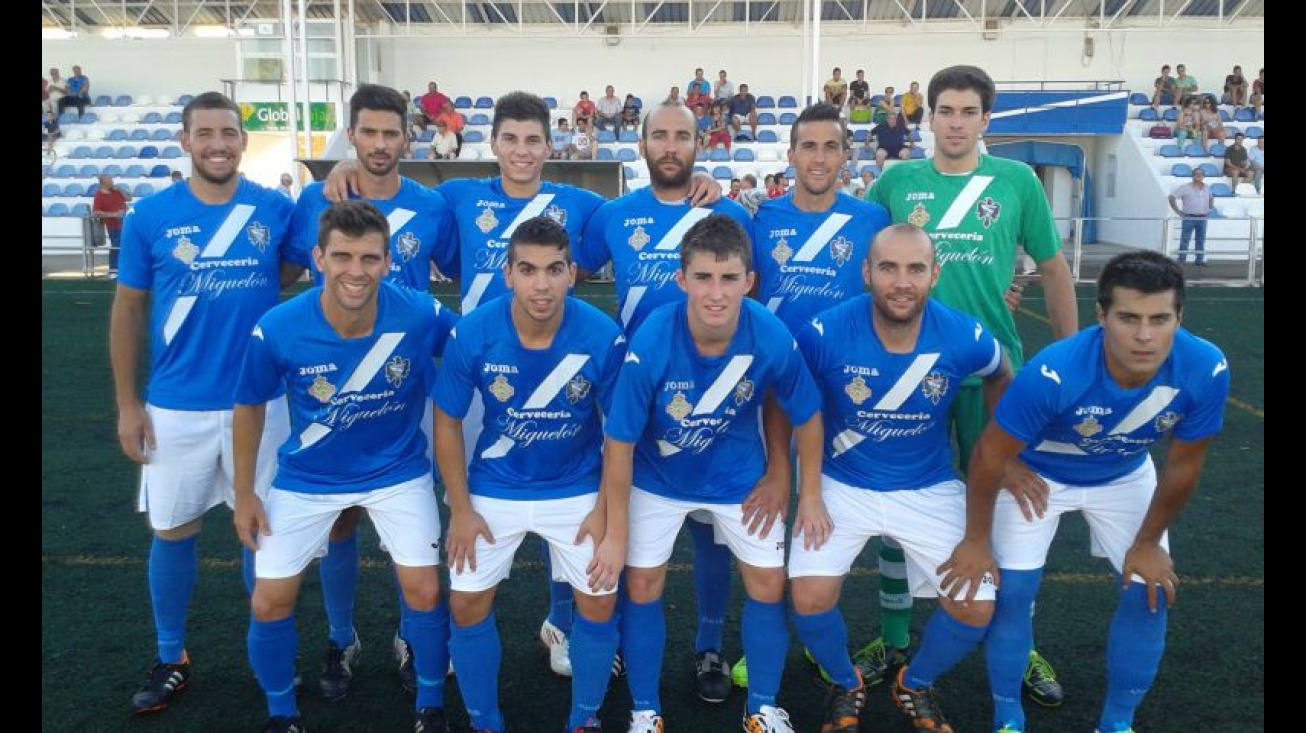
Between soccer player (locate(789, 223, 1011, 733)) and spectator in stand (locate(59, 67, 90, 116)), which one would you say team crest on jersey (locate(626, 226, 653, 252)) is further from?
spectator in stand (locate(59, 67, 90, 116))

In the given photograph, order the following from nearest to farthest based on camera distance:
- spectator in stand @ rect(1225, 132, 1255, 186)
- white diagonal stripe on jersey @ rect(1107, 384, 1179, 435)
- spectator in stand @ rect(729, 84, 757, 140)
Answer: white diagonal stripe on jersey @ rect(1107, 384, 1179, 435)
spectator in stand @ rect(1225, 132, 1255, 186)
spectator in stand @ rect(729, 84, 757, 140)

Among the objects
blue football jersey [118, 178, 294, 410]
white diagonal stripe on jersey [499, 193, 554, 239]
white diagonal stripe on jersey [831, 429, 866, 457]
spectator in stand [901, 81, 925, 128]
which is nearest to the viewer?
white diagonal stripe on jersey [831, 429, 866, 457]

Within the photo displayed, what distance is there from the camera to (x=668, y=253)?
3.56 meters

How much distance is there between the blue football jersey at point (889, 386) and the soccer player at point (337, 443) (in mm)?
1317

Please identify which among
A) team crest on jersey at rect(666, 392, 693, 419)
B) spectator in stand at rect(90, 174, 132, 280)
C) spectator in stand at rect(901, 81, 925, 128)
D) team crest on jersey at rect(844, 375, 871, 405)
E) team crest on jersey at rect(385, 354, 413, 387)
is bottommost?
team crest on jersey at rect(666, 392, 693, 419)

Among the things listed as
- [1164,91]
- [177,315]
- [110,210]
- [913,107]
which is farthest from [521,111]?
[1164,91]

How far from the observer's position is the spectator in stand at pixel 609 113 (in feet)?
73.5

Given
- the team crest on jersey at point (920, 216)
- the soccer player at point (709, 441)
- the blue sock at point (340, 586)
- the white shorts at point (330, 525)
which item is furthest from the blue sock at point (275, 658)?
the team crest on jersey at point (920, 216)

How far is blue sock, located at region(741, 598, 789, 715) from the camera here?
310 centimetres

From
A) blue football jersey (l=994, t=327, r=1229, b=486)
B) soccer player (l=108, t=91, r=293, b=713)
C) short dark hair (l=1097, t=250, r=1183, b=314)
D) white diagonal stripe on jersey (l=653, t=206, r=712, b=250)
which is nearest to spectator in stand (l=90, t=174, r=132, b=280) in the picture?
soccer player (l=108, t=91, r=293, b=713)

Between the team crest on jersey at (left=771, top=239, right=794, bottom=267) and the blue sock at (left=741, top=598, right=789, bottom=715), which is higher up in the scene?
the team crest on jersey at (left=771, top=239, right=794, bottom=267)

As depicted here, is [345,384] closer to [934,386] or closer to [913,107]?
[934,386]

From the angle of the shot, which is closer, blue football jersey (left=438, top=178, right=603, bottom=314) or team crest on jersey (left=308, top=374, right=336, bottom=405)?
team crest on jersey (left=308, top=374, right=336, bottom=405)

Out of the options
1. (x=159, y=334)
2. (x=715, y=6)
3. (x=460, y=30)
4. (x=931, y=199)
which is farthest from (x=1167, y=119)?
(x=159, y=334)
